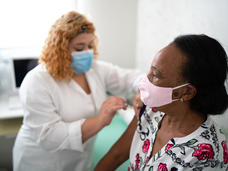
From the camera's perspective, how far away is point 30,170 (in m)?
1.52

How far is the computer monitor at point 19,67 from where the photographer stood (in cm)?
215

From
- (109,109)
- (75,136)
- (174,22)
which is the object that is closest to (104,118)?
(109,109)

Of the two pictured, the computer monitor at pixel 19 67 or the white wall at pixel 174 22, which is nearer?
the white wall at pixel 174 22

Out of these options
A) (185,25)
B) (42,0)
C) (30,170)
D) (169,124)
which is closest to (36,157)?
(30,170)

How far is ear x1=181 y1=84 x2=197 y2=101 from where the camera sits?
85cm

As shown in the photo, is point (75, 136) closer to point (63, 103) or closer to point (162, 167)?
point (63, 103)

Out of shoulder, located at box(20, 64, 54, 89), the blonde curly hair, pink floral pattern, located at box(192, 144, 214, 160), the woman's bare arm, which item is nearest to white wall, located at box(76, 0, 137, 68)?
the blonde curly hair

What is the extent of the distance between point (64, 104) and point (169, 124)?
70cm

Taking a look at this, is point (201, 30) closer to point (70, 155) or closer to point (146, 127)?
point (146, 127)

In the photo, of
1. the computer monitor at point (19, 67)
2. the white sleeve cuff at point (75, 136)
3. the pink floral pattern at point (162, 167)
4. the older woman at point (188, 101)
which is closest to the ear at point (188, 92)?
the older woman at point (188, 101)

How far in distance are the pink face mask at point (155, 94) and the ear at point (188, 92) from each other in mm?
26

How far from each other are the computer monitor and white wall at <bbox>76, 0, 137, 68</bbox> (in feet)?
2.49

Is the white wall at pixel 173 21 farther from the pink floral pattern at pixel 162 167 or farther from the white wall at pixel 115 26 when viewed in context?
the pink floral pattern at pixel 162 167

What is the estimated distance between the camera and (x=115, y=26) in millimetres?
2475
